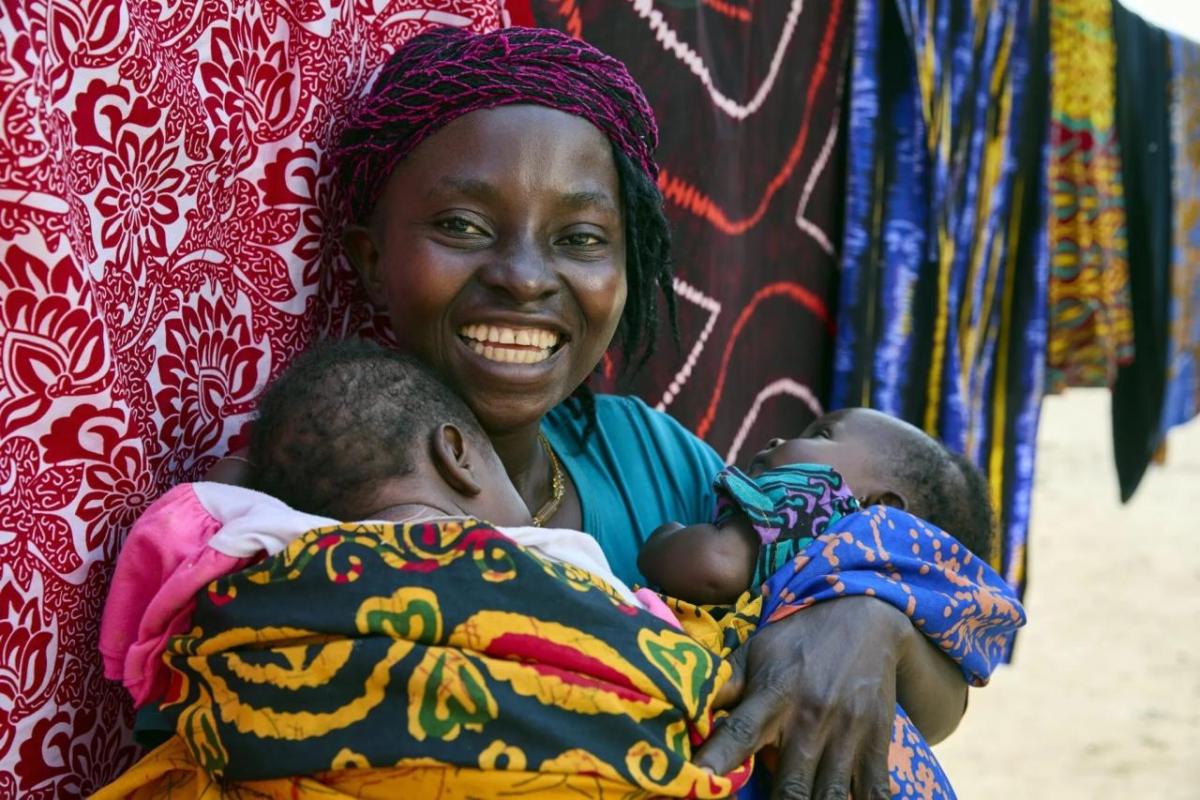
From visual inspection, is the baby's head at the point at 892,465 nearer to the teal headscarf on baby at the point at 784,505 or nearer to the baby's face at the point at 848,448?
the baby's face at the point at 848,448

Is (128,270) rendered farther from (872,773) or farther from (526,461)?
(872,773)

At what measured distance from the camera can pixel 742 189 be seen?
2.91 meters

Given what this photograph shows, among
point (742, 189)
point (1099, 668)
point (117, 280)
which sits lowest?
point (1099, 668)

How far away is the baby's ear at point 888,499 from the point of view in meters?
2.00

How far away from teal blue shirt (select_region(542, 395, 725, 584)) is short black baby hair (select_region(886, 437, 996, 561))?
0.95ft

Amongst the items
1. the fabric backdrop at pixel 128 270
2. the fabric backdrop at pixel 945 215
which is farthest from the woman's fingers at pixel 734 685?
the fabric backdrop at pixel 945 215

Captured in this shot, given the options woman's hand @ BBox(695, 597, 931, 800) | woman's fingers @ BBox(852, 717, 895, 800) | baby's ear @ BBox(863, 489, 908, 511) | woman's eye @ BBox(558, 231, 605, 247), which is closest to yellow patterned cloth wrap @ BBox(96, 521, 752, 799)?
woman's hand @ BBox(695, 597, 931, 800)

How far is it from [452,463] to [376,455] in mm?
86

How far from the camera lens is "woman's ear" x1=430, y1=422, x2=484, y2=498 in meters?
1.49

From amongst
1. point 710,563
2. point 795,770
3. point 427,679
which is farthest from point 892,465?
point 427,679

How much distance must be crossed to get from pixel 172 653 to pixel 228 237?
1.80 feet

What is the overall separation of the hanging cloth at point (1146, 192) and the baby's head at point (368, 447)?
304 cm

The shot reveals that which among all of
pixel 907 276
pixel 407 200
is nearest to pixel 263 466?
pixel 407 200

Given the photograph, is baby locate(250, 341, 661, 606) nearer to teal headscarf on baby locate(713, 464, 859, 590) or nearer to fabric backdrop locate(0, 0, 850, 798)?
fabric backdrop locate(0, 0, 850, 798)
